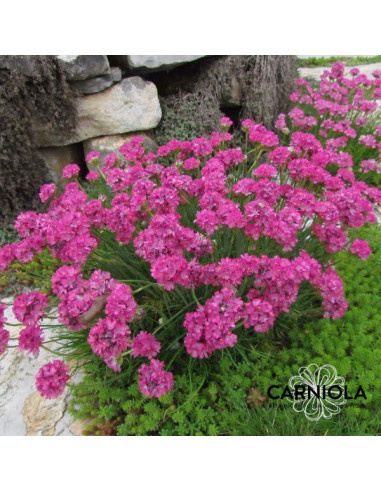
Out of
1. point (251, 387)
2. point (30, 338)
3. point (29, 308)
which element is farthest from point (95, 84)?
point (251, 387)

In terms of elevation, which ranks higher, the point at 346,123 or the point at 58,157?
the point at 346,123

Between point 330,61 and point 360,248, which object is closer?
point 360,248

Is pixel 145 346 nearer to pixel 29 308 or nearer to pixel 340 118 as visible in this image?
pixel 29 308

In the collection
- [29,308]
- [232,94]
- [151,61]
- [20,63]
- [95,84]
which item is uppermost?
[20,63]

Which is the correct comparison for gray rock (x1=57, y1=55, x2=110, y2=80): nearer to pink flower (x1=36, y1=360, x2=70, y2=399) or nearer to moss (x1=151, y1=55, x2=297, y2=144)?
moss (x1=151, y1=55, x2=297, y2=144)

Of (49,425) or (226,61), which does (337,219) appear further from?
(226,61)

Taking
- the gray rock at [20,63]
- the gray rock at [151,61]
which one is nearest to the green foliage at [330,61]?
the gray rock at [151,61]

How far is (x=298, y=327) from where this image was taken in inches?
111

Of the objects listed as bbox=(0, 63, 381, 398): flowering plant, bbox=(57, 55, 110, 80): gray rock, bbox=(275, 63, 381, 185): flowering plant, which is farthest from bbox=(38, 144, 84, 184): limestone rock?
bbox=(275, 63, 381, 185): flowering plant

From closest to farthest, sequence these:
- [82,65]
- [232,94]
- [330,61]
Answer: [82,65] → [232,94] → [330,61]

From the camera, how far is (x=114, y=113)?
4.42 m

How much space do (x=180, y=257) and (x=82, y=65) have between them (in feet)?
10.3

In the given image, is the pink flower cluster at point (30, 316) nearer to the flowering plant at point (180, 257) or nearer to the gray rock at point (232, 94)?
the flowering plant at point (180, 257)

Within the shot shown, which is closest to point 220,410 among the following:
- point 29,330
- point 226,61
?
point 29,330
